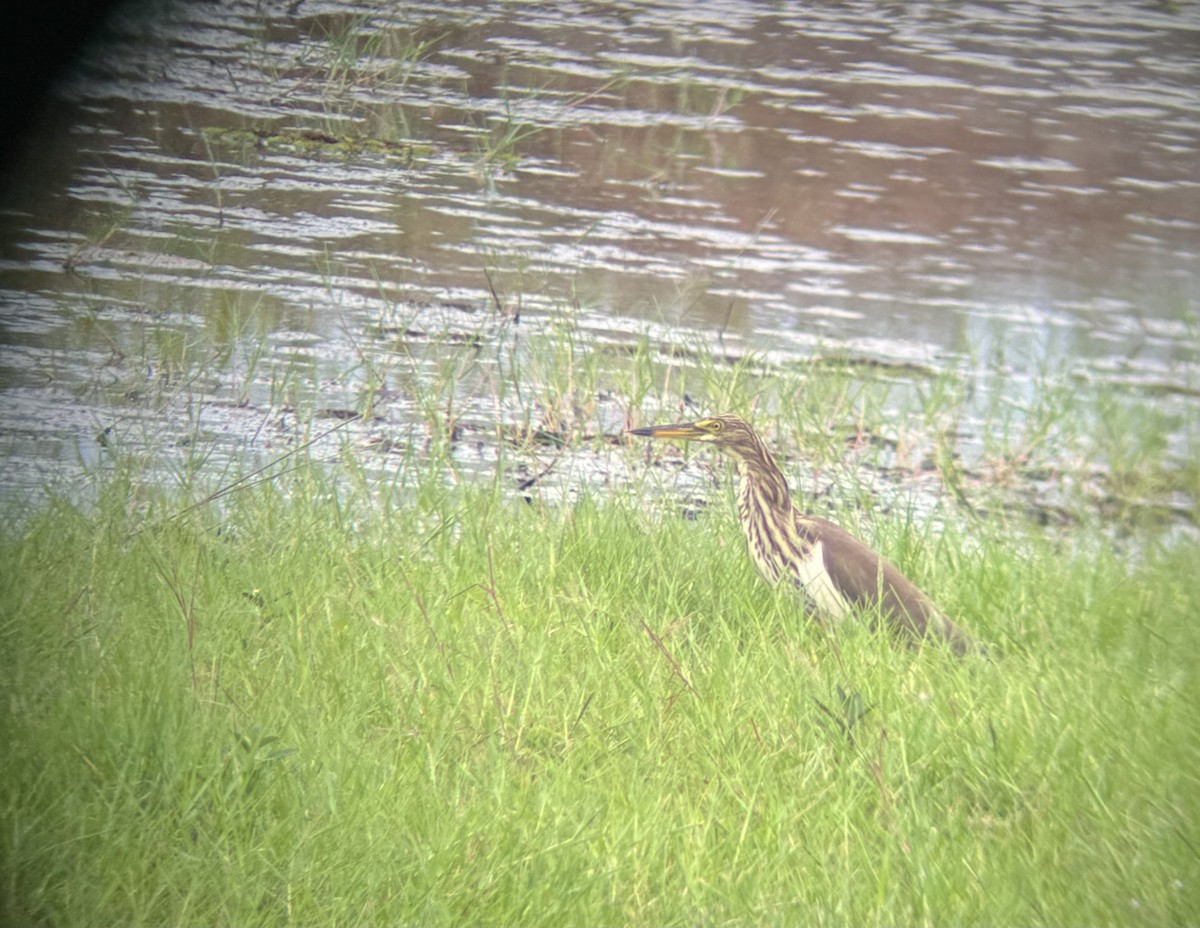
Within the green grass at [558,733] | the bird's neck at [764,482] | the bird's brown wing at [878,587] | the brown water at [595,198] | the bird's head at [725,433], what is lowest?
the green grass at [558,733]

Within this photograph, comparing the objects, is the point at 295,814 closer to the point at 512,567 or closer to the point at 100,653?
the point at 100,653

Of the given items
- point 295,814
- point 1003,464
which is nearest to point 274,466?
→ point 295,814

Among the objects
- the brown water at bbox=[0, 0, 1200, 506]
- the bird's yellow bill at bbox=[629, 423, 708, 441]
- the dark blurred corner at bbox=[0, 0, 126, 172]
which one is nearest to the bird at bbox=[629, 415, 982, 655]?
the bird's yellow bill at bbox=[629, 423, 708, 441]

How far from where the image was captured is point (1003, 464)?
2553mm

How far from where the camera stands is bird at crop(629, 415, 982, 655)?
1.98 metres

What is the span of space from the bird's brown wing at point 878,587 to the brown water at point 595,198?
72 cm

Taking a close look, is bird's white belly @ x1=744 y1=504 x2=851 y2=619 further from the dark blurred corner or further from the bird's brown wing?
the dark blurred corner

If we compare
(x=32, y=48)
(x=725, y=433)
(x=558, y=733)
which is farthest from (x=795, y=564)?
(x=32, y=48)

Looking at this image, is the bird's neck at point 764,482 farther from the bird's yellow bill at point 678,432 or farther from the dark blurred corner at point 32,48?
the dark blurred corner at point 32,48

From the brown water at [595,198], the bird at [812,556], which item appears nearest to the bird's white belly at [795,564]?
the bird at [812,556]

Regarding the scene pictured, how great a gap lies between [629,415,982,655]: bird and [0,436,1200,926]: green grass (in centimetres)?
6

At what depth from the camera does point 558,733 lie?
5.48ft

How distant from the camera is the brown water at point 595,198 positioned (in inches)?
99.7

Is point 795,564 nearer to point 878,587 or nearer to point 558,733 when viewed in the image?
point 878,587
